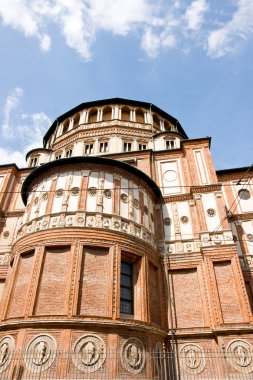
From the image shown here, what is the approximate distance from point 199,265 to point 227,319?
3.23 m

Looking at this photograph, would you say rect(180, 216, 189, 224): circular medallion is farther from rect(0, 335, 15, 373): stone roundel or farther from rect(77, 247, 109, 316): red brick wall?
rect(0, 335, 15, 373): stone roundel

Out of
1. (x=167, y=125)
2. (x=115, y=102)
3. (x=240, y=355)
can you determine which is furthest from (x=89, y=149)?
(x=240, y=355)

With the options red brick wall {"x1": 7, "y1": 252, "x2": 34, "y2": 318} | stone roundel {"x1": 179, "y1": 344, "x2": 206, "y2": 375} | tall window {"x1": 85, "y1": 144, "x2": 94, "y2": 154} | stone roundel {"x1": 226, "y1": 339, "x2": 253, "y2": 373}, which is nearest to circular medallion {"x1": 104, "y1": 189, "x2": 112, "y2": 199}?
red brick wall {"x1": 7, "y1": 252, "x2": 34, "y2": 318}

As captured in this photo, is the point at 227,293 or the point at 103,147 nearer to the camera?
the point at 227,293

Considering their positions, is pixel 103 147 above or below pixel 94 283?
above

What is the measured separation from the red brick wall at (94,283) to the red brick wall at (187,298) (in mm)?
4715

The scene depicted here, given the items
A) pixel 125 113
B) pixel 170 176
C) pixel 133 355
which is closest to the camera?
pixel 133 355

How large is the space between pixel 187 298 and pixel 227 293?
2189mm

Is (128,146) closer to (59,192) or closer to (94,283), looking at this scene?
(59,192)

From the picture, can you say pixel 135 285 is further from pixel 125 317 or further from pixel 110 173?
pixel 110 173

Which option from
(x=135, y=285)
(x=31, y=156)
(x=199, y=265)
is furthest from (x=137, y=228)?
(x=31, y=156)

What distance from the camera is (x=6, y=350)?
11289 mm

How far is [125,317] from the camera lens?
12.7 m

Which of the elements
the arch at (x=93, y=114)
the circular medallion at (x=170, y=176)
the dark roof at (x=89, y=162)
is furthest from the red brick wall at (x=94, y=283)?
the arch at (x=93, y=114)
